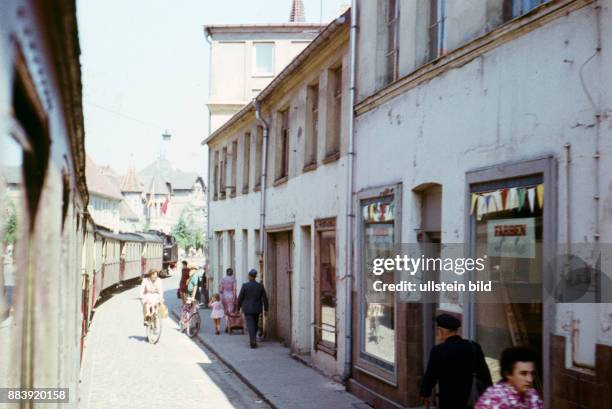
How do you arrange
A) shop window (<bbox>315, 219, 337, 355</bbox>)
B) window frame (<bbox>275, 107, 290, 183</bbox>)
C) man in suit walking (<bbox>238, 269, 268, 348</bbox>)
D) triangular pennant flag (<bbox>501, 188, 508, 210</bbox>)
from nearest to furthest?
1. triangular pennant flag (<bbox>501, 188, 508, 210</bbox>)
2. shop window (<bbox>315, 219, 337, 355</bbox>)
3. man in suit walking (<bbox>238, 269, 268, 348</bbox>)
4. window frame (<bbox>275, 107, 290, 183</bbox>)

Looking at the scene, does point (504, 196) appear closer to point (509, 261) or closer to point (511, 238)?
point (511, 238)

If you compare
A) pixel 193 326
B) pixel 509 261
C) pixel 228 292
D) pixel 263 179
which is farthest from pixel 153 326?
pixel 509 261

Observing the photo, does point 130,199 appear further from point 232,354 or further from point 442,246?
point 442,246

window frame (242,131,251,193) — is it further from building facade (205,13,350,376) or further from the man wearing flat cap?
the man wearing flat cap

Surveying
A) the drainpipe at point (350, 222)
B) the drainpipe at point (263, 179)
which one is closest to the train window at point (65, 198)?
the drainpipe at point (350, 222)

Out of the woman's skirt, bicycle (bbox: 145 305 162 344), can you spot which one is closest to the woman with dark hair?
bicycle (bbox: 145 305 162 344)

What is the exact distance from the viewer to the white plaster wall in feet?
20.1

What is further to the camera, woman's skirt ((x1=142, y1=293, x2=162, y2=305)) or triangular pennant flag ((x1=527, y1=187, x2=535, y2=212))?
woman's skirt ((x1=142, y1=293, x2=162, y2=305))

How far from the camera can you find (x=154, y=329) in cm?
1733

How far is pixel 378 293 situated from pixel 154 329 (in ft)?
25.7

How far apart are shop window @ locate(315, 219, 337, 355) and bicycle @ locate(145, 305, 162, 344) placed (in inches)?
185

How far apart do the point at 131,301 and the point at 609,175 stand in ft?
88.8

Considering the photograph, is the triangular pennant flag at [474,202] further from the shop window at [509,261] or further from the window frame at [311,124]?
the window frame at [311,124]

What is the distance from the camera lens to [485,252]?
815 cm
